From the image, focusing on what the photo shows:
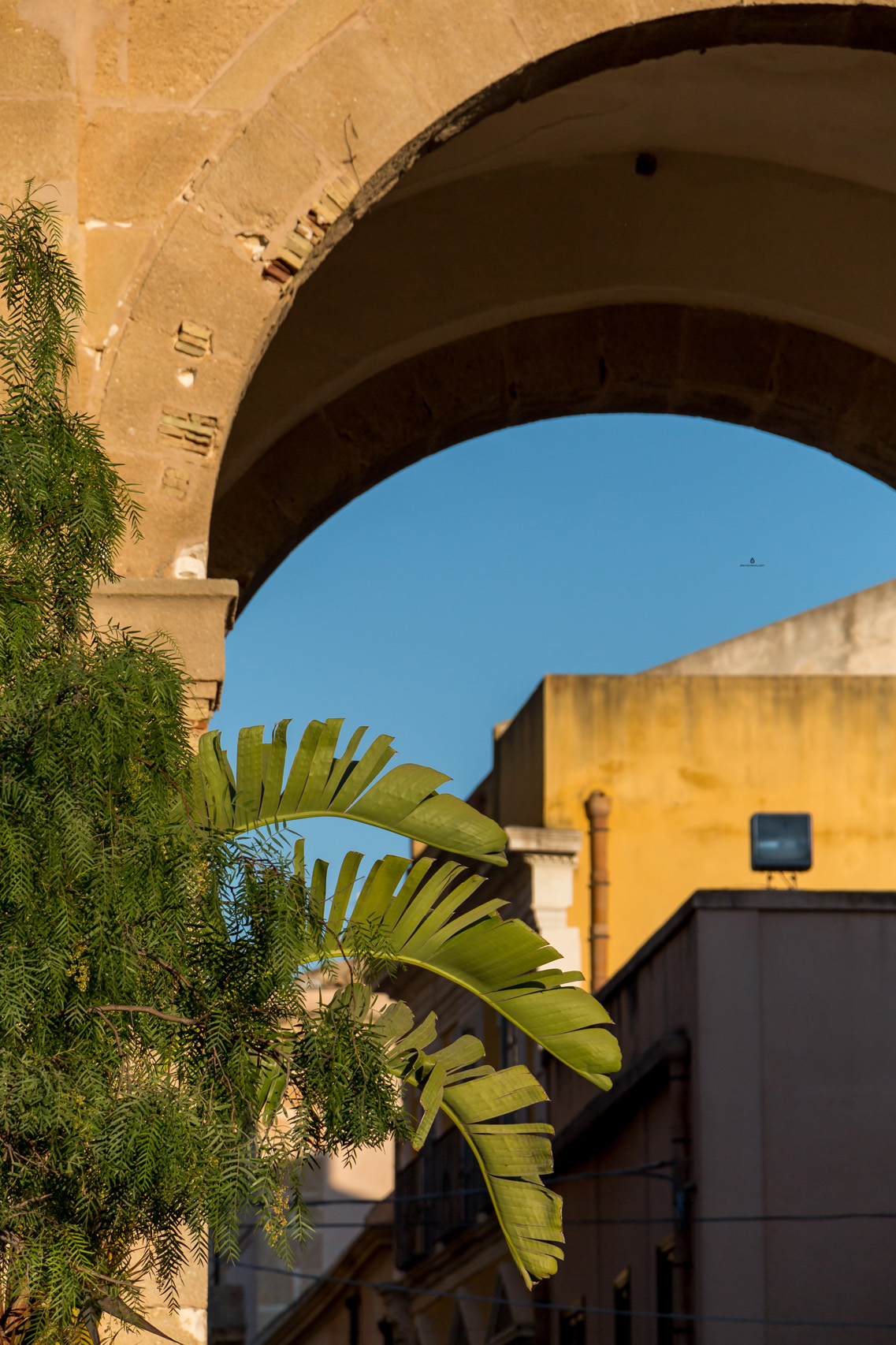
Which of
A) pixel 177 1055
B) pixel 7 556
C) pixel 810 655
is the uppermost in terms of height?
pixel 810 655

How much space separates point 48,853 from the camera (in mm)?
3533

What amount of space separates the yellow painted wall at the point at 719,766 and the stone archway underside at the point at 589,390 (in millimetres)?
14145

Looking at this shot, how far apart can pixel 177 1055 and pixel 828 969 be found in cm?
1311

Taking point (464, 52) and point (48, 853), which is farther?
point (464, 52)

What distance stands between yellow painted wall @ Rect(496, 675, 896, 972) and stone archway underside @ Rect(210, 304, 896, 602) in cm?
1415

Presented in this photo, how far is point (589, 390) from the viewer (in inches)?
382

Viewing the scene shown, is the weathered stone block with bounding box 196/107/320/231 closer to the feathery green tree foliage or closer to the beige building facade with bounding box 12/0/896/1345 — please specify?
the beige building facade with bounding box 12/0/896/1345

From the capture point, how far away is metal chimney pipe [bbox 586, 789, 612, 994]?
898 inches

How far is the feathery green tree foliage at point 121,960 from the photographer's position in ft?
11.4

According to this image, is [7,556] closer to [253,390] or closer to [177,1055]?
[177,1055]

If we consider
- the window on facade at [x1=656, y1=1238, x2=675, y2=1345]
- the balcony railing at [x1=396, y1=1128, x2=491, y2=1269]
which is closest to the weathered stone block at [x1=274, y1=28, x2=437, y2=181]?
the window on facade at [x1=656, y1=1238, x2=675, y2=1345]

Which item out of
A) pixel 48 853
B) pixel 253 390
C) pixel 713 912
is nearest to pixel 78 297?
pixel 48 853

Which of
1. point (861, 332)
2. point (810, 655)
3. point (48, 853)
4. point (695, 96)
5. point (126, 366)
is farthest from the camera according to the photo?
point (810, 655)

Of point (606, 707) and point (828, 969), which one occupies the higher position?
point (606, 707)
